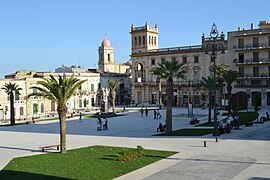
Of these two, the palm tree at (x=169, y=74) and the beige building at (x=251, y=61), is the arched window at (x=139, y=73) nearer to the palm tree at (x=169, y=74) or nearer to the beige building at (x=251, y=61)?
the beige building at (x=251, y=61)

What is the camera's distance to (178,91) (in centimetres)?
7944

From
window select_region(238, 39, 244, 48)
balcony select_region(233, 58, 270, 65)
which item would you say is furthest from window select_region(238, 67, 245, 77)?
window select_region(238, 39, 244, 48)

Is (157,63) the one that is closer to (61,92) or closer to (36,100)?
(36,100)

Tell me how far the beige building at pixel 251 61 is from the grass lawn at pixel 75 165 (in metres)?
45.9

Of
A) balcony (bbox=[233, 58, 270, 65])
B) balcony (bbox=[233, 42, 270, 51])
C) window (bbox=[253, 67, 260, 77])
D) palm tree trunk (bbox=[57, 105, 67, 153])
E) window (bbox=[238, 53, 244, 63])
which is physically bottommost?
palm tree trunk (bbox=[57, 105, 67, 153])

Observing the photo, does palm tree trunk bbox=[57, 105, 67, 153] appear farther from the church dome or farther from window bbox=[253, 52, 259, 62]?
the church dome

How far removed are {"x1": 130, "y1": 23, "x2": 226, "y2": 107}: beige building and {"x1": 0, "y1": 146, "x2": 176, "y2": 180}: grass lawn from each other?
52792 millimetres

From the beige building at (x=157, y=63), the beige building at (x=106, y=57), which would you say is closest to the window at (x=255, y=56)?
the beige building at (x=157, y=63)

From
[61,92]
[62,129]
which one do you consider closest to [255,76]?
[61,92]

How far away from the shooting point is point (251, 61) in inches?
2653

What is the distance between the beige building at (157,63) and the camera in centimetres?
7625

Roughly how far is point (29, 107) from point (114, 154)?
4788cm

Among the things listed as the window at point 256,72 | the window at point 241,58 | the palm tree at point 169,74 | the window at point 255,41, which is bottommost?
the palm tree at point 169,74

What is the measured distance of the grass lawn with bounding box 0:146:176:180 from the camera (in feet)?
55.9
